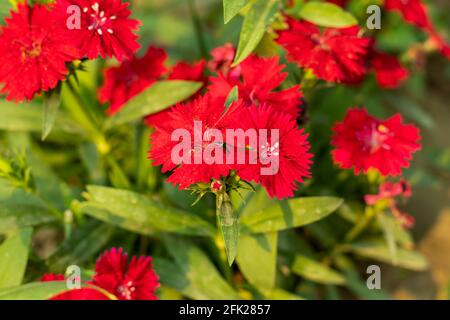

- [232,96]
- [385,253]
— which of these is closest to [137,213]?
[232,96]

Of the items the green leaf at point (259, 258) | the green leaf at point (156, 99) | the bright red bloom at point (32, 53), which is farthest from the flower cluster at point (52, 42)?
the green leaf at point (259, 258)

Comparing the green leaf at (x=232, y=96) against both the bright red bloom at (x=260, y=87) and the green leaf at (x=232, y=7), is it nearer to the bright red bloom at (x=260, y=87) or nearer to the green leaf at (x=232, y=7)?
the bright red bloom at (x=260, y=87)

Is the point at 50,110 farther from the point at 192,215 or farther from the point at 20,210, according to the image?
the point at 192,215

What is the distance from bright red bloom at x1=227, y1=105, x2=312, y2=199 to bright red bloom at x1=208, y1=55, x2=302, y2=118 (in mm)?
110

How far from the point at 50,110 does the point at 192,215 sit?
48cm

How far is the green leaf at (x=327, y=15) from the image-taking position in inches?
61.5

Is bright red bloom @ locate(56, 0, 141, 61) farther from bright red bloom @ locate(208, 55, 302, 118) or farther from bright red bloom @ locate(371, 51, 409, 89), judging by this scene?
bright red bloom @ locate(371, 51, 409, 89)

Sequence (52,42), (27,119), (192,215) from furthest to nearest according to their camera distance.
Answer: (27,119) → (192,215) → (52,42)

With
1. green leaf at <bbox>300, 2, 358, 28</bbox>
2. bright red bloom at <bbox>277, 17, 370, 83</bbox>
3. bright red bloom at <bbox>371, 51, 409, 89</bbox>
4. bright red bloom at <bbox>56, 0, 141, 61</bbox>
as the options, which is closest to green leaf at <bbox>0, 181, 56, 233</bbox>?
bright red bloom at <bbox>56, 0, 141, 61</bbox>

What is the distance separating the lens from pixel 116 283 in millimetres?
1412

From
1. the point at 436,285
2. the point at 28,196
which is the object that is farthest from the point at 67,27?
the point at 436,285

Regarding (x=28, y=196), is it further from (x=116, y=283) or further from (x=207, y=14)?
(x=207, y=14)

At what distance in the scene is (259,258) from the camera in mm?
1610
